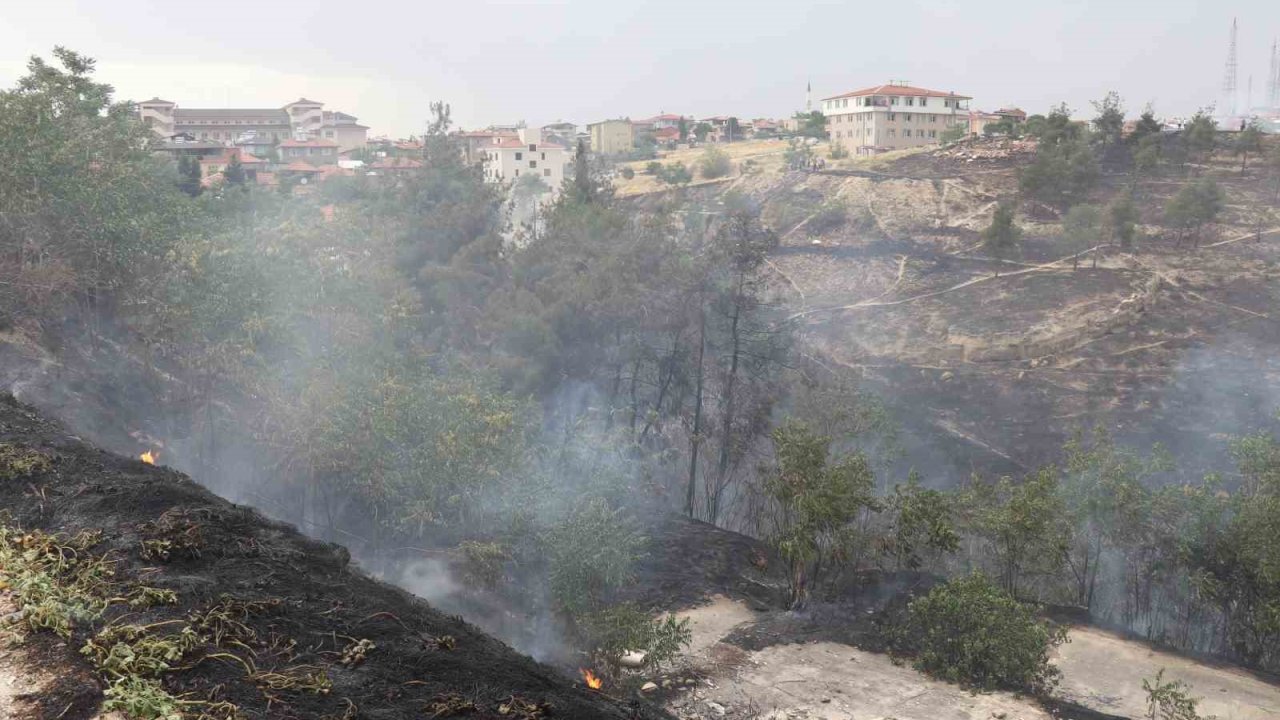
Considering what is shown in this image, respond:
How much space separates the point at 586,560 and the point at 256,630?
9826mm

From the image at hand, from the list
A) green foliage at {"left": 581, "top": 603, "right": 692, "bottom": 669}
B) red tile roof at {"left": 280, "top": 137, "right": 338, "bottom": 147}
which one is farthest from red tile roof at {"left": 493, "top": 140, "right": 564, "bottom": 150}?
green foliage at {"left": 581, "top": 603, "right": 692, "bottom": 669}

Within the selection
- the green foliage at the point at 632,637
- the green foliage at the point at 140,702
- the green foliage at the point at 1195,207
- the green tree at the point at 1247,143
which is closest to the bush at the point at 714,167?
the green foliage at the point at 1195,207

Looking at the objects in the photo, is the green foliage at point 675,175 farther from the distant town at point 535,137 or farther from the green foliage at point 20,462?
the green foliage at point 20,462

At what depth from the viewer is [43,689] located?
777 cm

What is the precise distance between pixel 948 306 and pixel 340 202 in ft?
91.5

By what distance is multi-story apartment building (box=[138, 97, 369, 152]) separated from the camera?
8762 cm

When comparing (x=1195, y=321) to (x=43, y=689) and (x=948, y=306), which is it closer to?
(x=948, y=306)

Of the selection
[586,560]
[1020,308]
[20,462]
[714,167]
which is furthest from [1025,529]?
[714,167]

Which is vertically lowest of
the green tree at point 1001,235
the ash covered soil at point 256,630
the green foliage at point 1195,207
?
the ash covered soil at point 256,630

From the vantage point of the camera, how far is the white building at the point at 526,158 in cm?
7131

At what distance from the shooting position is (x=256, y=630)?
9141mm

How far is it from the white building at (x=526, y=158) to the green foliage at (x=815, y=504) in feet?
174

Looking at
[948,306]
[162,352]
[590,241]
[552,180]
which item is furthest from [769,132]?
[162,352]

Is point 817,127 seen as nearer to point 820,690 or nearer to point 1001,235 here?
point 1001,235
